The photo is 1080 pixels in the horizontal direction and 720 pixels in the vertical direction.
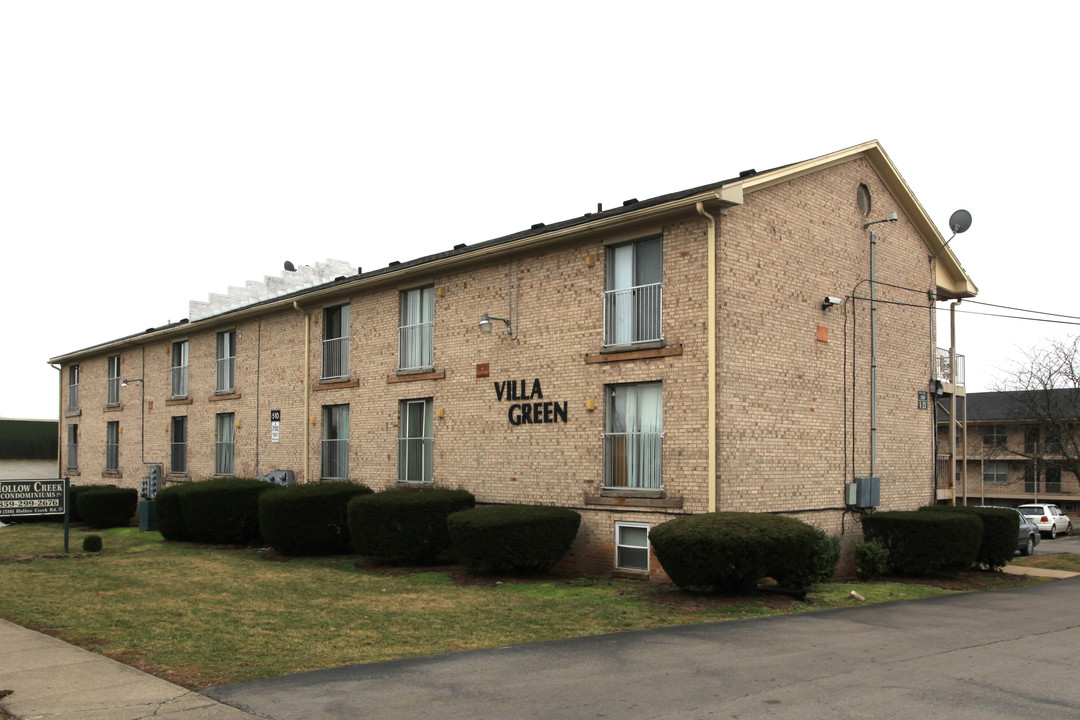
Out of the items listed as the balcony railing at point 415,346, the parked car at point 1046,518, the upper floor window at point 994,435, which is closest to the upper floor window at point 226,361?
the balcony railing at point 415,346

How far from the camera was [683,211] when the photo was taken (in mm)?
14766

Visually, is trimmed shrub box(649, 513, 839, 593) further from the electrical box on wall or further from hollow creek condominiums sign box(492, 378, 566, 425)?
hollow creek condominiums sign box(492, 378, 566, 425)

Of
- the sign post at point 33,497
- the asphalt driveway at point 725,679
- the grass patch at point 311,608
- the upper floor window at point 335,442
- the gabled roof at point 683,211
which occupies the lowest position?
the grass patch at point 311,608

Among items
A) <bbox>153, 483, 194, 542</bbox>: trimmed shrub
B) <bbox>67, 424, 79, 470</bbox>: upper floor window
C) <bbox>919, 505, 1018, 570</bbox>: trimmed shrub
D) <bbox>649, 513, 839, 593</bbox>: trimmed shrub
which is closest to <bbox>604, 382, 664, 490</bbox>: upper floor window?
<bbox>649, 513, 839, 593</bbox>: trimmed shrub

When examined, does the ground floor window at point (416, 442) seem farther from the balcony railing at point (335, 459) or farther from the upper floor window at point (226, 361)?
the upper floor window at point (226, 361)

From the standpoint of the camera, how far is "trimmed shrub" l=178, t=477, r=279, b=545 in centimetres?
2150

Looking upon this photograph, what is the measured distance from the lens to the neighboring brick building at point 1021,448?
149 ft

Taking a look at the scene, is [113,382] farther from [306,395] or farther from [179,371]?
[306,395]

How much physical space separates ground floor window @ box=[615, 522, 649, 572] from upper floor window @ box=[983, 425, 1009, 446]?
43319 mm

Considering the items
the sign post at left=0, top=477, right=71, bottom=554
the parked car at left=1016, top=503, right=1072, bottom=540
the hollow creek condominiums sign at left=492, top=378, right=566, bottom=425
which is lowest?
the parked car at left=1016, top=503, right=1072, bottom=540

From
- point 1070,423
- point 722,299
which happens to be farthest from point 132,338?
point 1070,423

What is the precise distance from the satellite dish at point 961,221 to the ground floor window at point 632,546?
890cm

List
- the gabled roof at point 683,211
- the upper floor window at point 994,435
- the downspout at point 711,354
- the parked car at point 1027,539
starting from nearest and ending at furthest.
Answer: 1. the downspout at point 711,354
2. the gabled roof at point 683,211
3. the parked car at point 1027,539
4. the upper floor window at point 994,435

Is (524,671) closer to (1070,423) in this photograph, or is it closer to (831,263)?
(831,263)
